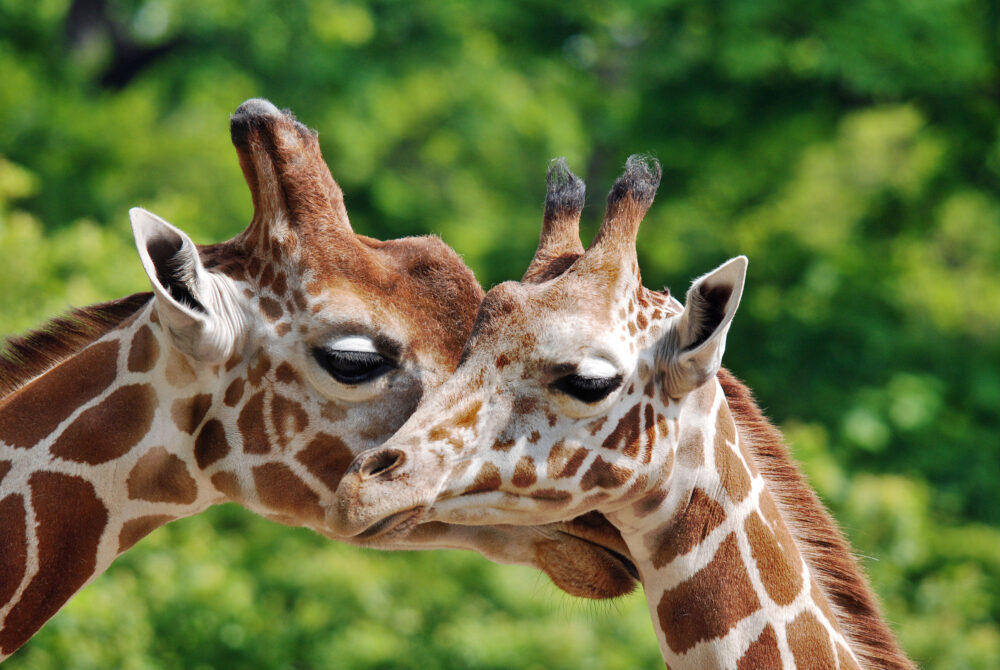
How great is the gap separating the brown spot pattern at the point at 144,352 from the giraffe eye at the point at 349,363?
54 centimetres

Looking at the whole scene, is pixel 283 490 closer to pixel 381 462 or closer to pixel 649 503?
pixel 381 462

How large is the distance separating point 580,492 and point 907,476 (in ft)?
37.5

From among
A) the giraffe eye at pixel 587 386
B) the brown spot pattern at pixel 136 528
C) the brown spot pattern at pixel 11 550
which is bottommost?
the brown spot pattern at pixel 11 550

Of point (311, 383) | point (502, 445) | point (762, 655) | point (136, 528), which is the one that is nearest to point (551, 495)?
point (502, 445)

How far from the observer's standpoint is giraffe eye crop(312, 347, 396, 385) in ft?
12.5

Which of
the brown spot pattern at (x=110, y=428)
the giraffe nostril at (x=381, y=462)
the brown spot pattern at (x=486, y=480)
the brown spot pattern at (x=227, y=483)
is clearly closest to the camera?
the giraffe nostril at (x=381, y=462)

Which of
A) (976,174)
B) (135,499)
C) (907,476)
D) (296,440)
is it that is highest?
(976,174)

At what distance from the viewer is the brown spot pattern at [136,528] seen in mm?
3754

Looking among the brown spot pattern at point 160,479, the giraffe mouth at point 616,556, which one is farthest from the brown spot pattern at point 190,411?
the giraffe mouth at point 616,556

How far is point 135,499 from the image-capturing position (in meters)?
3.74

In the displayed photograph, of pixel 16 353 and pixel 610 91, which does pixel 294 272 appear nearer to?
pixel 16 353

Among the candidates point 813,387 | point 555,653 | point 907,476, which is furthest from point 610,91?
point 555,653

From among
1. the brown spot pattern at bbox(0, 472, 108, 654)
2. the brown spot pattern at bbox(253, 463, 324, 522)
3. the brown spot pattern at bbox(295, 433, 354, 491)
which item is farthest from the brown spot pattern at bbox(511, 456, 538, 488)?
the brown spot pattern at bbox(0, 472, 108, 654)

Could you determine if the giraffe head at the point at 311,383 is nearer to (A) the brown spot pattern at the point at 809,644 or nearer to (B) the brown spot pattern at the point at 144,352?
(B) the brown spot pattern at the point at 144,352
